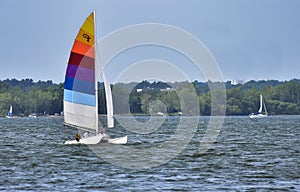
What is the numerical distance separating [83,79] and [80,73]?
50cm

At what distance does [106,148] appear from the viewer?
55500 millimetres

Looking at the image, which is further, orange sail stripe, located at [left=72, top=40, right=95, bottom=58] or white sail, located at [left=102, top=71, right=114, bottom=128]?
white sail, located at [left=102, top=71, right=114, bottom=128]

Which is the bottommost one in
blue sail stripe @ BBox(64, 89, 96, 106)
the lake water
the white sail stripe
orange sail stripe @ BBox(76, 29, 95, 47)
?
the lake water

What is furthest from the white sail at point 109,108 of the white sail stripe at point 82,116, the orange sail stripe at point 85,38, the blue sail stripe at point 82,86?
the orange sail stripe at point 85,38

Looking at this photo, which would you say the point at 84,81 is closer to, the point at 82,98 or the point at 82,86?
the point at 82,86

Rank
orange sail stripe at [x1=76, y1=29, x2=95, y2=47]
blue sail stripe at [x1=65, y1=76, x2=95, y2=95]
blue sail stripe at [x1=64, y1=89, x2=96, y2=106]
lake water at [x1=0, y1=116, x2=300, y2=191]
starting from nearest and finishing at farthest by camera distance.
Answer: lake water at [x1=0, y1=116, x2=300, y2=191]
orange sail stripe at [x1=76, y1=29, x2=95, y2=47]
blue sail stripe at [x1=64, y1=89, x2=96, y2=106]
blue sail stripe at [x1=65, y1=76, x2=95, y2=95]

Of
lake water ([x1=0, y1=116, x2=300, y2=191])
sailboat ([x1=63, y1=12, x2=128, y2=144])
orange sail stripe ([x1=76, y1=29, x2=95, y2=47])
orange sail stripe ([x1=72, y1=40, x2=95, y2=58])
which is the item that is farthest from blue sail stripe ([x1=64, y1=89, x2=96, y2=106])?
orange sail stripe ([x1=76, y1=29, x2=95, y2=47])

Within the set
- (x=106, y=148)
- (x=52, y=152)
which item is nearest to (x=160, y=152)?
(x=106, y=148)

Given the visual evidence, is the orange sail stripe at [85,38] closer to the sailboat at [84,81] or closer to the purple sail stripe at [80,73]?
the sailboat at [84,81]

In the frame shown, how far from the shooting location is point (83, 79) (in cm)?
5853

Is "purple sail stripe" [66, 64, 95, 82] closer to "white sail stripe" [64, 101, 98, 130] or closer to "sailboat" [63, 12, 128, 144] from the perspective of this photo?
"sailboat" [63, 12, 128, 144]

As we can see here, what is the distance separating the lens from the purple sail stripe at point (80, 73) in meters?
58.4

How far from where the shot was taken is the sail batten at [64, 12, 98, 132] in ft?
191

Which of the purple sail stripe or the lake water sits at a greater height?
the purple sail stripe
